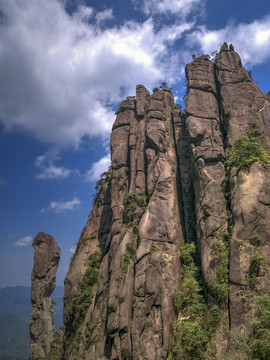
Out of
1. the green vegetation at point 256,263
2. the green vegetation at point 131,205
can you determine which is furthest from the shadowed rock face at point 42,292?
the green vegetation at point 256,263

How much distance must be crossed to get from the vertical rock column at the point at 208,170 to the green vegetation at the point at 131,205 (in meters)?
7.18

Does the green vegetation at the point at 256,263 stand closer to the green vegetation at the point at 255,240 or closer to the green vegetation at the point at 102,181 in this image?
the green vegetation at the point at 255,240

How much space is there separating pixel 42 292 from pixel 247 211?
51.8 m

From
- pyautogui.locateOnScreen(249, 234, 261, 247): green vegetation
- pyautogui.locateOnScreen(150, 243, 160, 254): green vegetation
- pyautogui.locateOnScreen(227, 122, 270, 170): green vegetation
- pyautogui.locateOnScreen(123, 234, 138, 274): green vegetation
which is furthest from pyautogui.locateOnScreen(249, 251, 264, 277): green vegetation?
pyautogui.locateOnScreen(123, 234, 138, 274): green vegetation

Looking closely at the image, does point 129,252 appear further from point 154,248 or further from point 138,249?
point 154,248

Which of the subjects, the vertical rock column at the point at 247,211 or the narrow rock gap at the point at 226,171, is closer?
the vertical rock column at the point at 247,211

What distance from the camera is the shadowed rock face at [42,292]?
50.0 m

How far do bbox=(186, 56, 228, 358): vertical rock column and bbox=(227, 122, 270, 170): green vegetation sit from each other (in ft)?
6.88

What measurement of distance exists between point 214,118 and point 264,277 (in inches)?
799

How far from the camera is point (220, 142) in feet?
93.7

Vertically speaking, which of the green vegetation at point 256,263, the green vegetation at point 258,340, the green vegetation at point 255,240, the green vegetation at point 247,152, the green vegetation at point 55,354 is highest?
the green vegetation at point 247,152

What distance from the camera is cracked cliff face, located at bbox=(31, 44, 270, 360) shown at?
59.7 ft

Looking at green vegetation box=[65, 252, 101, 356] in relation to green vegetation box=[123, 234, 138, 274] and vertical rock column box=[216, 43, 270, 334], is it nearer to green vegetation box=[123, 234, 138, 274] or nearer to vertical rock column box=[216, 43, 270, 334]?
green vegetation box=[123, 234, 138, 274]

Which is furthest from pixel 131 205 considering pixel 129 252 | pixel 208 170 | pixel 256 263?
pixel 256 263
